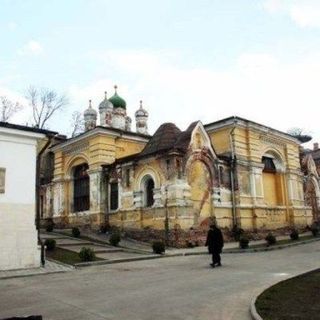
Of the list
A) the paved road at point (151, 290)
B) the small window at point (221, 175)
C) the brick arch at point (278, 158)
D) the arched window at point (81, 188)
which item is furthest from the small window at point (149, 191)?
the brick arch at point (278, 158)

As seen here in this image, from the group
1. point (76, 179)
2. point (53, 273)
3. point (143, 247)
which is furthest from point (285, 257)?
point (76, 179)

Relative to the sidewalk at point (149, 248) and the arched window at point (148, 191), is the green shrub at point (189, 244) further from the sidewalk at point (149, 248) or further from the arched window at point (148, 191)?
the arched window at point (148, 191)

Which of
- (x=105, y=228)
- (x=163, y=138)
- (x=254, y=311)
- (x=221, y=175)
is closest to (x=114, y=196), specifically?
(x=105, y=228)

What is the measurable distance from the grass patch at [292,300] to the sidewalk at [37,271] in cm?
789

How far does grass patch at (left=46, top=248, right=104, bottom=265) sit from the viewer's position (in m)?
16.8

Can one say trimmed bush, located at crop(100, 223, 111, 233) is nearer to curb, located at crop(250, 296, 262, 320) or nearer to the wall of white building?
the wall of white building

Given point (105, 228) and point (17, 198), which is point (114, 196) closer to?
point (105, 228)

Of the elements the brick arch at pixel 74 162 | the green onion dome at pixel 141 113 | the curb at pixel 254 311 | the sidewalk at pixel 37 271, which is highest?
the green onion dome at pixel 141 113

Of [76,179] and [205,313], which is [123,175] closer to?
[76,179]

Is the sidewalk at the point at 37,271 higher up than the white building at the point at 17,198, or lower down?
lower down

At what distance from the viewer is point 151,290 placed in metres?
10.4

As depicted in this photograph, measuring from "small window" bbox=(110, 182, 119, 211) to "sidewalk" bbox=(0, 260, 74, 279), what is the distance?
402 inches

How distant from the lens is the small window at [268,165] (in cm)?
3030

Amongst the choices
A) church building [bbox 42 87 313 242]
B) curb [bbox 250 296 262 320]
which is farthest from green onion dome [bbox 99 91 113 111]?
curb [bbox 250 296 262 320]
